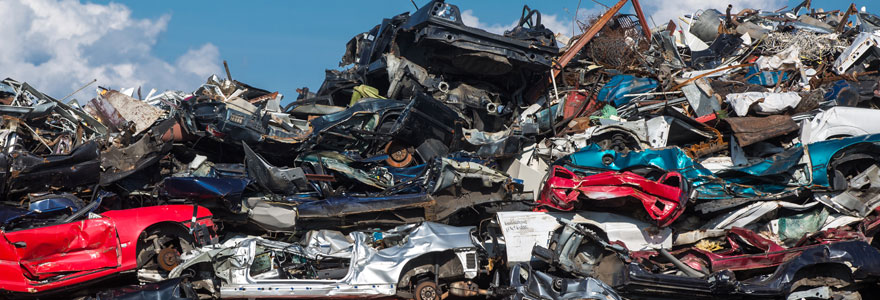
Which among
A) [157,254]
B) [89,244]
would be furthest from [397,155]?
[89,244]

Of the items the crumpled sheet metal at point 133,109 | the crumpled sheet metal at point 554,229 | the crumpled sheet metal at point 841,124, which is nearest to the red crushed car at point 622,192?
the crumpled sheet metal at point 554,229

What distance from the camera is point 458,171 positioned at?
10797 mm

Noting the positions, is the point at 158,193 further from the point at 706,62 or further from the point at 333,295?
the point at 706,62

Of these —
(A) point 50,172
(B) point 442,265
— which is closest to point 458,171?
(B) point 442,265

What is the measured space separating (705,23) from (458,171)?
13.1 m

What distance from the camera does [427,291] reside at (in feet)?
28.9

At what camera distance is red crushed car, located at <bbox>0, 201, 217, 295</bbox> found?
8445mm

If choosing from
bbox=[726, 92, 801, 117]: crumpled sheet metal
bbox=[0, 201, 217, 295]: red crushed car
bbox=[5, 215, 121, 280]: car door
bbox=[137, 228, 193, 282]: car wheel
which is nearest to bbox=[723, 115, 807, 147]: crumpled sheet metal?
bbox=[726, 92, 801, 117]: crumpled sheet metal

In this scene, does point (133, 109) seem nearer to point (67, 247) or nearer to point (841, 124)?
point (67, 247)

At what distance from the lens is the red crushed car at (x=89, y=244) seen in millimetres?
8445

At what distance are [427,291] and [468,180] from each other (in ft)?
8.74

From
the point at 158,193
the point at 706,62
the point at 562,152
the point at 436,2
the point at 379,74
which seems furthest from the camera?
the point at 706,62

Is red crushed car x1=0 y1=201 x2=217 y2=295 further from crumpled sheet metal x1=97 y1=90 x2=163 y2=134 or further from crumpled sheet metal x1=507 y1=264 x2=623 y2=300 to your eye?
crumpled sheet metal x1=507 y1=264 x2=623 y2=300

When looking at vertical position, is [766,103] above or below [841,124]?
above
